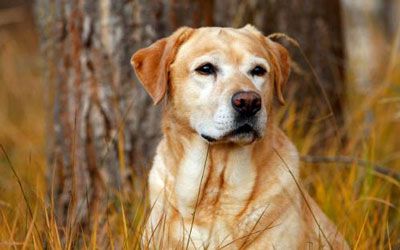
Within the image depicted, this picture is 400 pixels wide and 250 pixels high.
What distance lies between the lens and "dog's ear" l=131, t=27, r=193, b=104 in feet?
12.9

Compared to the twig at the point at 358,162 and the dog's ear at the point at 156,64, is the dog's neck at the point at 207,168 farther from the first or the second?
the twig at the point at 358,162

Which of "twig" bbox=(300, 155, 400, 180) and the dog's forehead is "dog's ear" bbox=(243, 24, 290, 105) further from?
"twig" bbox=(300, 155, 400, 180)

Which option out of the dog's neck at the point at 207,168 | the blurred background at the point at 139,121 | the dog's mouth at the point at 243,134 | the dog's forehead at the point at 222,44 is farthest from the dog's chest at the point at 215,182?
the dog's forehead at the point at 222,44

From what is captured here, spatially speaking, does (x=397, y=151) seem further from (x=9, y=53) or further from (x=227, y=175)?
(x=9, y=53)

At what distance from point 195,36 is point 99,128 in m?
1.26

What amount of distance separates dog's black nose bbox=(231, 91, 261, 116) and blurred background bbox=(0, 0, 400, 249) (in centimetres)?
47

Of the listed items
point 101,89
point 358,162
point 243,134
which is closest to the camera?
point 243,134

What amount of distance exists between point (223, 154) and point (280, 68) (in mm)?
551

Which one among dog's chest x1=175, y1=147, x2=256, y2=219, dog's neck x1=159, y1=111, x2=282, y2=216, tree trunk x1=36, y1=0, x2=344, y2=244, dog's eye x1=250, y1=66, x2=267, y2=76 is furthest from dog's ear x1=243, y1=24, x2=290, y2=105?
tree trunk x1=36, y1=0, x2=344, y2=244

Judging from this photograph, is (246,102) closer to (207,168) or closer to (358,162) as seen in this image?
(207,168)

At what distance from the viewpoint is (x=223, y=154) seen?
3992mm

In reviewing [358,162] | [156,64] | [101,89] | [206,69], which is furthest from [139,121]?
[358,162]

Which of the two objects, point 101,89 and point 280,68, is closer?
point 280,68

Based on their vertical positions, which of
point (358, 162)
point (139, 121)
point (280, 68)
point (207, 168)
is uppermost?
point (280, 68)
